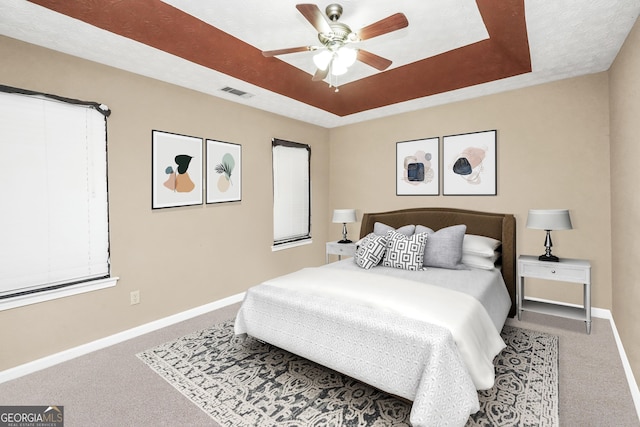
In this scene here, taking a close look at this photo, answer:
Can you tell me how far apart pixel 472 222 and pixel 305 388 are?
108 inches

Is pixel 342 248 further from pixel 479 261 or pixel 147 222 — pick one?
pixel 147 222

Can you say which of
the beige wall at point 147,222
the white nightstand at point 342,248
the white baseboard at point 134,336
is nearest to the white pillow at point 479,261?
the white baseboard at point 134,336

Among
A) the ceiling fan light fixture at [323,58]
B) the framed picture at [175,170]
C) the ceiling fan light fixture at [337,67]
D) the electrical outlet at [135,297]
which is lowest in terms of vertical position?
the electrical outlet at [135,297]

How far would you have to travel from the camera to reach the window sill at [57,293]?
2.34 metres

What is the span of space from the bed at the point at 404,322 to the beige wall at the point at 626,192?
82 cm

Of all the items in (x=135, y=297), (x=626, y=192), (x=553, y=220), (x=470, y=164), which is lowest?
(x=135, y=297)

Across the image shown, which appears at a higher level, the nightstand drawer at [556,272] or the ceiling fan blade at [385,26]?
the ceiling fan blade at [385,26]

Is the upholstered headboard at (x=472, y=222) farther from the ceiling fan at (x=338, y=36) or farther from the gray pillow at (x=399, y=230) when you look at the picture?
the ceiling fan at (x=338, y=36)

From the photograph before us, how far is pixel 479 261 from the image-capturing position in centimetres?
319

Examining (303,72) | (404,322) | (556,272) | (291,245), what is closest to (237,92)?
(303,72)

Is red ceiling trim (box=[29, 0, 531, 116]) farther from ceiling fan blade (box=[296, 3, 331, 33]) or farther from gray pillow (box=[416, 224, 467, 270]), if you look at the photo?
gray pillow (box=[416, 224, 467, 270])

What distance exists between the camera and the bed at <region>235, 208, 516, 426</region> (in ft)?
5.47

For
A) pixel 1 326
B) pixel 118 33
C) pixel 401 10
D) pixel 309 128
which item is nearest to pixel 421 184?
pixel 309 128

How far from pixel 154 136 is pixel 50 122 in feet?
2.65
